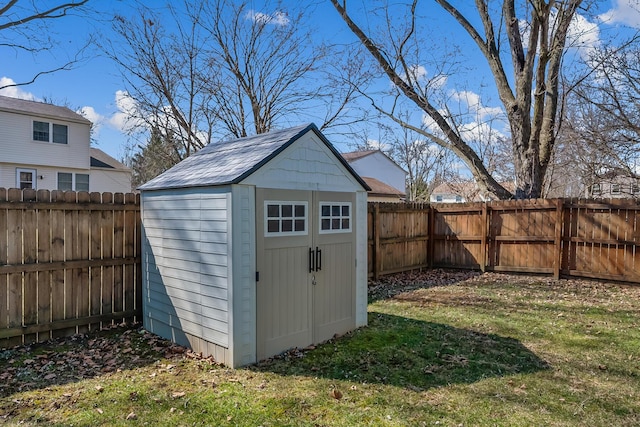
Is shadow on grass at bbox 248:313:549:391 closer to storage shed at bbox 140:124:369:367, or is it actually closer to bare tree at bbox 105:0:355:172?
storage shed at bbox 140:124:369:367

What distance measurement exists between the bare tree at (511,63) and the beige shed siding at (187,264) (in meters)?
8.36

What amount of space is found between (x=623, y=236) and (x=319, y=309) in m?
7.25

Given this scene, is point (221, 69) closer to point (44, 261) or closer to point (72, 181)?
point (44, 261)

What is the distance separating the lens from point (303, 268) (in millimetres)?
4617

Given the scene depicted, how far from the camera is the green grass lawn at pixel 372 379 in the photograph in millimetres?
3057

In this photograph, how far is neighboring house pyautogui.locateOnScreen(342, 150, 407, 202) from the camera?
25188mm

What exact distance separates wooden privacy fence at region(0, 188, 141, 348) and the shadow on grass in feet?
8.54

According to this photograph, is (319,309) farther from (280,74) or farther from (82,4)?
(280,74)

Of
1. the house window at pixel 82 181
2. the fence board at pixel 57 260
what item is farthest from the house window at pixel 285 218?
the house window at pixel 82 181

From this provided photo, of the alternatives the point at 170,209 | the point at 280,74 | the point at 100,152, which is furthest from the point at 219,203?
the point at 100,152

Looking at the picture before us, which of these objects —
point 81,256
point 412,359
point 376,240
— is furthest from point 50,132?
point 412,359

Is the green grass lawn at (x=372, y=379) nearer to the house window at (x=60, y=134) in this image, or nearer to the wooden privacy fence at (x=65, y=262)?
the wooden privacy fence at (x=65, y=262)

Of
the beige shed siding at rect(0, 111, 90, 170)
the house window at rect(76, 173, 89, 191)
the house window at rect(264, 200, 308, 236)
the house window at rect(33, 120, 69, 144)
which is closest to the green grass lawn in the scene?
the house window at rect(264, 200, 308, 236)

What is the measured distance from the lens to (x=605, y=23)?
9.73m
